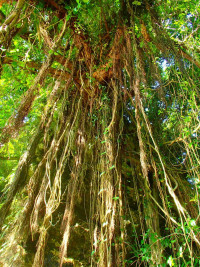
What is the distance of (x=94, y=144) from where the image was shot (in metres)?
2.24

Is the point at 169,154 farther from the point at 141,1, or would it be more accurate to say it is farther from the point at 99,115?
the point at 141,1

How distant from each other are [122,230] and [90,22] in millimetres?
2181

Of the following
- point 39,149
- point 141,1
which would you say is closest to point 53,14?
point 141,1

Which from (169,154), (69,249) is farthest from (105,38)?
(69,249)

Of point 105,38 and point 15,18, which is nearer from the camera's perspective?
point 15,18

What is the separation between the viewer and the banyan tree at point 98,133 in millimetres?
1655

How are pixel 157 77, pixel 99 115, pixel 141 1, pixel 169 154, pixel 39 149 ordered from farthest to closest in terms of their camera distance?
pixel 39 149
pixel 169 154
pixel 99 115
pixel 141 1
pixel 157 77

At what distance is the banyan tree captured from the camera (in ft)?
5.43

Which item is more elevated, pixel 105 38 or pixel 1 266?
pixel 105 38

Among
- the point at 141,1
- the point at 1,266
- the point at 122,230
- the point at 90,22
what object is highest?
the point at 141,1

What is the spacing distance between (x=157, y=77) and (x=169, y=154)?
1.02 metres

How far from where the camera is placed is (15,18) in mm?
1592

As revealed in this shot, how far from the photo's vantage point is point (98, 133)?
2.09 m

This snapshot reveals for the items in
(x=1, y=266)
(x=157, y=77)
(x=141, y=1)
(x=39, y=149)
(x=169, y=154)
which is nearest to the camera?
(x=1, y=266)
